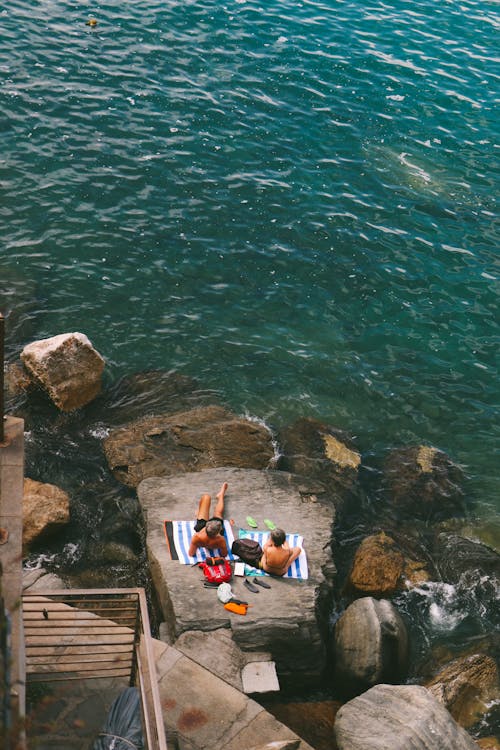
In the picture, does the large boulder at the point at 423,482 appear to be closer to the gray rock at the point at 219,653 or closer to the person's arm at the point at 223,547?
the person's arm at the point at 223,547

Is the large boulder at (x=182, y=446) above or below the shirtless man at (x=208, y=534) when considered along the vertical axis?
below

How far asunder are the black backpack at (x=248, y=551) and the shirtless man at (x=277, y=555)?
0.14m

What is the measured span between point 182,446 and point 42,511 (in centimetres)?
367

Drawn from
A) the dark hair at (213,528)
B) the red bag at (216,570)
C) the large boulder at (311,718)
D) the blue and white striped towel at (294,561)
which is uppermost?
the dark hair at (213,528)

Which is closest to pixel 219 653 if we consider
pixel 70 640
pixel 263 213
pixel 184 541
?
pixel 184 541

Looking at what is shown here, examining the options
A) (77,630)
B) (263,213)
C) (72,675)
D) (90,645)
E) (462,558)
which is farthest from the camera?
(263,213)

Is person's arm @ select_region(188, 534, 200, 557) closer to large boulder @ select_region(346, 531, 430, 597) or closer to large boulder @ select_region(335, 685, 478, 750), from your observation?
large boulder @ select_region(346, 531, 430, 597)

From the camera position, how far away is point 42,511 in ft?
51.6

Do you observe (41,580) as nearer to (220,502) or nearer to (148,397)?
(220,502)

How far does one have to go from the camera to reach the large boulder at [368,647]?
13.7 metres

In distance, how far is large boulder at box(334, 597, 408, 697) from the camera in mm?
13734

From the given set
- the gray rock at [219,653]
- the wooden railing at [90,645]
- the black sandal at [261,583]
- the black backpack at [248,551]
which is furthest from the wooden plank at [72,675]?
the black backpack at [248,551]

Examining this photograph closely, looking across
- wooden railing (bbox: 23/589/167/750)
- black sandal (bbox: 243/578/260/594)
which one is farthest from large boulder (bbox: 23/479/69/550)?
black sandal (bbox: 243/578/260/594)

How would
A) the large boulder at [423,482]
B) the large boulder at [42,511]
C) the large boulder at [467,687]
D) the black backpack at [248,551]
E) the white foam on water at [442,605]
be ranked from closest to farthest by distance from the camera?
the large boulder at [467,687]
the black backpack at [248,551]
the large boulder at [42,511]
the white foam on water at [442,605]
the large boulder at [423,482]
